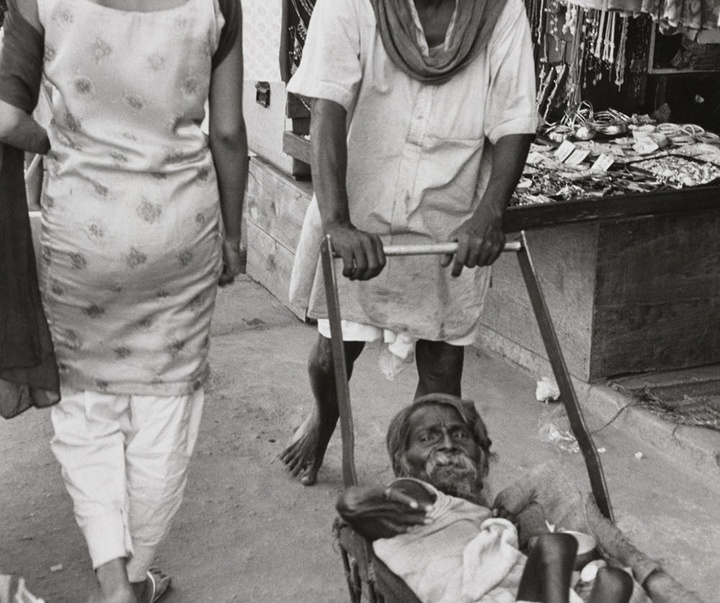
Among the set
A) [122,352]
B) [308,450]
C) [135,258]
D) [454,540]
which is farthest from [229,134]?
[308,450]

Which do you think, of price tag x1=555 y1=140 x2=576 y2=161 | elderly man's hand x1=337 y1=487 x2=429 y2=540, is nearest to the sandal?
elderly man's hand x1=337 y1=487 x2=429 y2=540

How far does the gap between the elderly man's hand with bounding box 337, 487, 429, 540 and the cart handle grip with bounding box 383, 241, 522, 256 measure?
564mm

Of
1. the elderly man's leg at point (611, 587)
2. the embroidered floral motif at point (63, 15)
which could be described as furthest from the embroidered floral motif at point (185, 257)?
the elderly man's leg at point (611, 587)

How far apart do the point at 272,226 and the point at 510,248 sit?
11.2 feet

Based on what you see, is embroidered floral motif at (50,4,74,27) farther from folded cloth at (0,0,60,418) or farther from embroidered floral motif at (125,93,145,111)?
embroidered floral motif at (125,93,145,111)

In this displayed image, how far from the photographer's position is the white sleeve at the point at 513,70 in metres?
3.50

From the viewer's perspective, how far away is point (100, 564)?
3.11m

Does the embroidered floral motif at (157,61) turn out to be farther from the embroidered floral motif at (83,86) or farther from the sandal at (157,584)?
the sandal at (157,584)

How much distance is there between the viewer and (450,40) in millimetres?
3449

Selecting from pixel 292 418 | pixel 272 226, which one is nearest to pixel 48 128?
pixel 292 418

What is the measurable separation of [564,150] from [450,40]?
6.40 feet

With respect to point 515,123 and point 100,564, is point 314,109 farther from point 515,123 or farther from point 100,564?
point 100,564

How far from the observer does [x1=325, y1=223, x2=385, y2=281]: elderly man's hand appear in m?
2.85

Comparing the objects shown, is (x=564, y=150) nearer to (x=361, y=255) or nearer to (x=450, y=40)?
(x=450, y=40)
